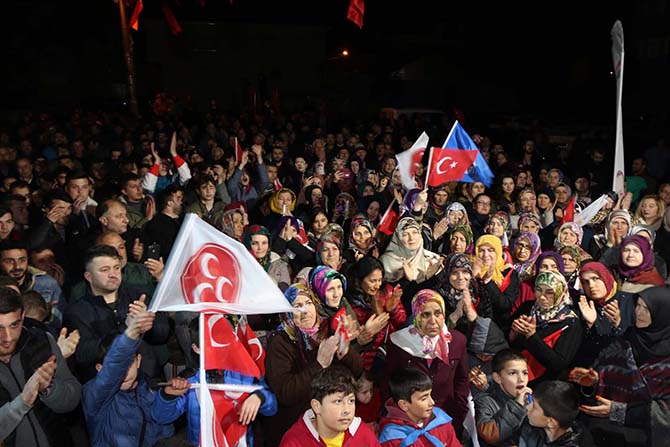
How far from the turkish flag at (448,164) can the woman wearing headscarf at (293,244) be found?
1.89m

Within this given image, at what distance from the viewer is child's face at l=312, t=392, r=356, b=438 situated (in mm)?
3447

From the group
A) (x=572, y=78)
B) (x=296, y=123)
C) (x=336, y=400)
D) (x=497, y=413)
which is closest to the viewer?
(x=336, y=400)

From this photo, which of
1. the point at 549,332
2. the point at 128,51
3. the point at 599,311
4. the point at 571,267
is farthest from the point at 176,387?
the point at 128,51

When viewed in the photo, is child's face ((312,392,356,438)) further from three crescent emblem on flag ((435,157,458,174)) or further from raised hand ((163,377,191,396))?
three crescent emblem on flag ((435,157,458,174))

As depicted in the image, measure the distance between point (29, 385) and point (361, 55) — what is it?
100 feet

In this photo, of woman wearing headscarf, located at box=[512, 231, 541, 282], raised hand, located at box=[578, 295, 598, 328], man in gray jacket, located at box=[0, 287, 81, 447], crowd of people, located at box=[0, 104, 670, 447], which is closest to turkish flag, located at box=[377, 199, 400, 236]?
crowd of people, located at box=[0, 104, 670, 447]

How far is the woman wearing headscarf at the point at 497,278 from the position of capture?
555 centimetres

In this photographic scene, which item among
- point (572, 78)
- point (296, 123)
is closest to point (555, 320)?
point (296, 123)

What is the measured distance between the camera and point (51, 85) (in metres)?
30.2

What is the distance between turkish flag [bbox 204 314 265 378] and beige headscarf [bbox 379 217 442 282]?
8.03 feet

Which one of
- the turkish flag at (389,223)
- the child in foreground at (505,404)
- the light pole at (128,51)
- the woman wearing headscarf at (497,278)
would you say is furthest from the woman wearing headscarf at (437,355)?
the light pole at (128,51)

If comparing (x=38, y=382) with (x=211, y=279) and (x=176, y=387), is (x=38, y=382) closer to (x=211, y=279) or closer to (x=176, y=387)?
(x=176, y=387)

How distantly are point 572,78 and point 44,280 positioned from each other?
27.1 m

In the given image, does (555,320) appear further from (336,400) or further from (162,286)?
(162,286)
